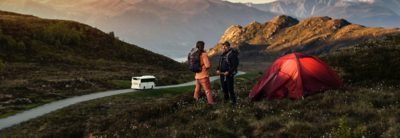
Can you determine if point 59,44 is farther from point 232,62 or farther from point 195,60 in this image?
point 232,62

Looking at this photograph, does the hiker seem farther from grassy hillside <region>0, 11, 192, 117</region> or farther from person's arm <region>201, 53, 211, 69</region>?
grassy hillside <region>0, 11, 192, 117</region>

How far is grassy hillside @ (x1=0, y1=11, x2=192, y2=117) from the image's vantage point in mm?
42062

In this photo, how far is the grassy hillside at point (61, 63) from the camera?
4206 cm

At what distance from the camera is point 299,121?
1496 centimetres

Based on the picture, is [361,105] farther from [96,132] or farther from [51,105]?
[51,105]

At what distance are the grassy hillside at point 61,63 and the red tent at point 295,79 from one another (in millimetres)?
19670

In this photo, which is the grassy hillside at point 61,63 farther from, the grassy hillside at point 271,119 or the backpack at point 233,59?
the backpack at point 233,59

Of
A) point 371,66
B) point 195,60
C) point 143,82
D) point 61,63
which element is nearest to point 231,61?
point 195,60

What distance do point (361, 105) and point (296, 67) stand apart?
4264 mm

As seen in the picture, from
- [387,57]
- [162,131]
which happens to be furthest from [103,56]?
[162,131]

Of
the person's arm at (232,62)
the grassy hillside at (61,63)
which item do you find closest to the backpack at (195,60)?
the person's arm at (232,62)

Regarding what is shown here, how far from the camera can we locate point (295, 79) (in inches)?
756

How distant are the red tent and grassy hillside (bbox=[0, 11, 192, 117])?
19670mm

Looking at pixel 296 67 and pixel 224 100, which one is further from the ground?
pixel 296 67
